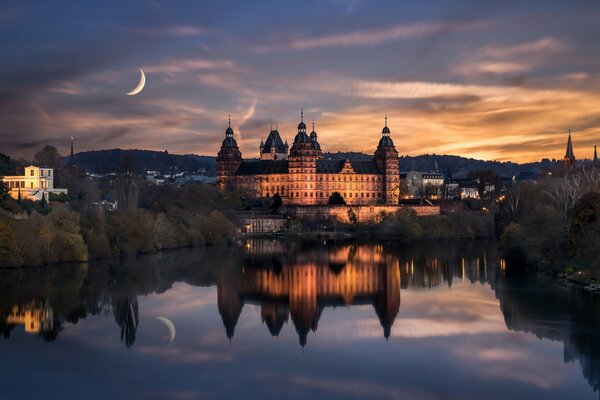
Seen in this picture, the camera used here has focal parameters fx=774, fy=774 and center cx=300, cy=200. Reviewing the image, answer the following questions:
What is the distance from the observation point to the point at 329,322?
1267 inches

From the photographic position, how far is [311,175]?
116250 mm

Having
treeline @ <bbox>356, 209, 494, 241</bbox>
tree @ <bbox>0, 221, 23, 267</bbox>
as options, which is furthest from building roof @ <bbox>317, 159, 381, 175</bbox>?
tree @ <bbox>0, 221, 23, 267</bbox>

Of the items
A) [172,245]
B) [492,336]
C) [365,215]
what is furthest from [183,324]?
[365,215]

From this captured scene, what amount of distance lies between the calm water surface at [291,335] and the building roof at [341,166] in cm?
7060

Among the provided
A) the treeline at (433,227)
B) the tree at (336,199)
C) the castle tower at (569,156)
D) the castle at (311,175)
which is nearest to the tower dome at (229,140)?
the castle at (311,175)

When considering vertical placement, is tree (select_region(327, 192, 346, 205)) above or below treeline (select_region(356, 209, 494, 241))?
above

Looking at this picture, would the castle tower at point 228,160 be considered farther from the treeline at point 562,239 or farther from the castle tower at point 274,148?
the treeline at point 562,239

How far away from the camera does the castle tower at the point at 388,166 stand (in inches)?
4747

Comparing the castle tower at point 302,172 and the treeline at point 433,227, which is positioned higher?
the castle tower at point 302,172

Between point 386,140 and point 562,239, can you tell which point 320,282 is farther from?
point 386,140

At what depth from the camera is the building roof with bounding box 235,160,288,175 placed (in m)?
119

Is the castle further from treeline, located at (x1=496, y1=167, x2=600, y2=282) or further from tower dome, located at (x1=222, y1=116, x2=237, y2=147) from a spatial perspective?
treeline, located at (x1=496, y1=167, x2=600, y2=282)

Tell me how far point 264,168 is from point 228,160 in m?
6.58

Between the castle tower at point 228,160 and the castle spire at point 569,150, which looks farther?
the castle spire at point 569,150
